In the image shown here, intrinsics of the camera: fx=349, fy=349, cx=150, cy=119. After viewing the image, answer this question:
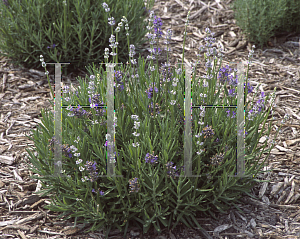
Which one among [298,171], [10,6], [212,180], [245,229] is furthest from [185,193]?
[10,6]

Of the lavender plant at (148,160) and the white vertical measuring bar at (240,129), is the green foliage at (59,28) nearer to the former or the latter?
the lavender plant at (148,160)

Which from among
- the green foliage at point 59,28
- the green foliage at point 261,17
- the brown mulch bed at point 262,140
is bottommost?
the brown mulch bed at point 262,140

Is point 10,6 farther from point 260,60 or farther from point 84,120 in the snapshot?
point 260,60

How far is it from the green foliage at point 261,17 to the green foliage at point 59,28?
4.91 feet

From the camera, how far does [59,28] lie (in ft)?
13.0

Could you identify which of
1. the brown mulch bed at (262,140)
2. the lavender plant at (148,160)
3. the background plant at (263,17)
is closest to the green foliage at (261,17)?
the background plant at (263,17)

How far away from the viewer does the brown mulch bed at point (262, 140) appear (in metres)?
2.42

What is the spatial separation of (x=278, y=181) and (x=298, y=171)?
22 centimetres

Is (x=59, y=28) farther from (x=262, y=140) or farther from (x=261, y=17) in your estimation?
(x=261, y=17)

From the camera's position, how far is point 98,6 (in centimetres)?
412

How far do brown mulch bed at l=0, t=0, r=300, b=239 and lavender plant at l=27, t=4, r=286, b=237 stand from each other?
16cm

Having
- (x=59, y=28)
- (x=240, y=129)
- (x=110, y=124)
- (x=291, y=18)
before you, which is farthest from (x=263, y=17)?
(x=110, y=124)

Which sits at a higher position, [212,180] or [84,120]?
[84,120]

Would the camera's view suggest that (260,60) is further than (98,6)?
Yes
